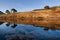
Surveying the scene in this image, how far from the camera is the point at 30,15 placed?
504 ft

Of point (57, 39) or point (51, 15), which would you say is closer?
point (57, 39)

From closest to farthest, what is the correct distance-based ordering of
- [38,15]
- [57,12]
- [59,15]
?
[59,15], [57,12], [38,15]

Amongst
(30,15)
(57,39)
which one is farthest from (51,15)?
(57,39)

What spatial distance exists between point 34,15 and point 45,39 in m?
109

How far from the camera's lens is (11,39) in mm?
41719

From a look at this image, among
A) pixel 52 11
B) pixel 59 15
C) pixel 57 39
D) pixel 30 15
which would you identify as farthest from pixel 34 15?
pixel 57 39

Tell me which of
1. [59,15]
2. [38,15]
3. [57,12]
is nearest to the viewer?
[59,15]

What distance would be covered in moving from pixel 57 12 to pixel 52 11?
664 centimetres

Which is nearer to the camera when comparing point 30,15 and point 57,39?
point 57,39

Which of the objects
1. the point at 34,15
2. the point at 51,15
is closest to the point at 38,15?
the point at 34,15

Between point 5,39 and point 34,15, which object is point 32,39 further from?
point 34,15

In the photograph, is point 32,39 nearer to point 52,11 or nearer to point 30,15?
point 52,11

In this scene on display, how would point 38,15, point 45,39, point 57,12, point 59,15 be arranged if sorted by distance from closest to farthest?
point 45,39, point 59,15, point 57,12, point 38,15

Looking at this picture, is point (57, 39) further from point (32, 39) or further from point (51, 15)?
point (51, 15)
